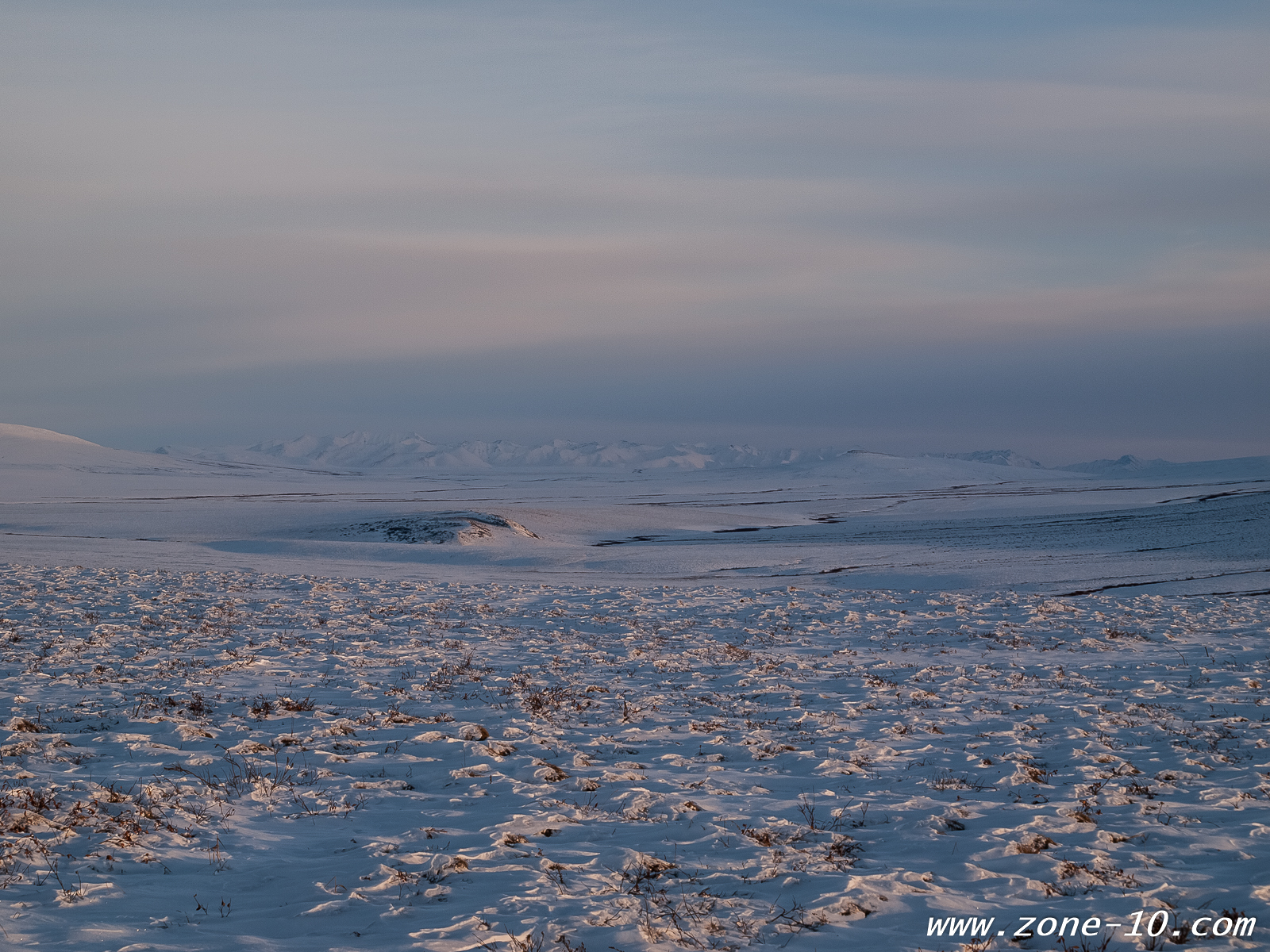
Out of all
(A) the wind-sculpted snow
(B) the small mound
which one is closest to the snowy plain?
(A) the wind-sculpted snow

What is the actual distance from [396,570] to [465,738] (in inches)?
743

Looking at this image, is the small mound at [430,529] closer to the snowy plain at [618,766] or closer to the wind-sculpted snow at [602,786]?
the snowy plain at [618,766]

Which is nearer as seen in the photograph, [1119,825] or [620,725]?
[1119,825]

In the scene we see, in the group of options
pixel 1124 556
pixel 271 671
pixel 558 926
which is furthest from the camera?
pixel 1124 556

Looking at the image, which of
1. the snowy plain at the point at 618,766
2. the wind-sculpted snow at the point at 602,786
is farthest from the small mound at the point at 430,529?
the wind-sculpted snow at the point at 602,786

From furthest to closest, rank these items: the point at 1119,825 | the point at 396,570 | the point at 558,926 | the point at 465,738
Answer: the point at 396,570
the point at 465,738
the point at 1119,825
the point at 558,926

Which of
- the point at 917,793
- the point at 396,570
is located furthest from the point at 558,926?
the point at 396,570

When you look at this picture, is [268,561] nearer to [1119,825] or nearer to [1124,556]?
[1119,825]

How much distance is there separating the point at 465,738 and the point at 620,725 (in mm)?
1641

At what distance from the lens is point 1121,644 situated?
1449 cm

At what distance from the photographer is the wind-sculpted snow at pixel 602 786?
16.7 ft

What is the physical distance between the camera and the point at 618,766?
7863 millimetres

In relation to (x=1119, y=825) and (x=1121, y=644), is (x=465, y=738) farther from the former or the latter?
(x=1121, y=644)

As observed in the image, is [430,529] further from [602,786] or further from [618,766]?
[602,786]
